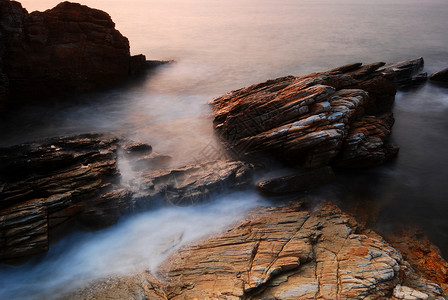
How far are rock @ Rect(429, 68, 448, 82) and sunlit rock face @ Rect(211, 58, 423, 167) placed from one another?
44.5ft

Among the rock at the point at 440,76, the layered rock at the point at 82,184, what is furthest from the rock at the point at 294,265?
the rock at the point at 440,76

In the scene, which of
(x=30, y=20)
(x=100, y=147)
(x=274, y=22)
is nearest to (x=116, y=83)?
(x=30, y=20)

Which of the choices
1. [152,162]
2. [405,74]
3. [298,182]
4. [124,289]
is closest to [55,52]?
[152,162]

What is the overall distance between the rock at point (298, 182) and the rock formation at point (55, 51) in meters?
14.7

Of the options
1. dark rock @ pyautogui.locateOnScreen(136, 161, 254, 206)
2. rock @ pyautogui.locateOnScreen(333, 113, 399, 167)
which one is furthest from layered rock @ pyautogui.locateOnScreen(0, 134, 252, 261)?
rock @ pyautogui.locateOnScreen(333, 113, 399, 167)

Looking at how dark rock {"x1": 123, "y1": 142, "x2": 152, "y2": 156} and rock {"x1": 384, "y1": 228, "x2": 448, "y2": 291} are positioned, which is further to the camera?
dark rock {"x1": 123, "y1": 142, "x2": 152, "y2": 156}

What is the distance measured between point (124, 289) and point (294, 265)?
188 inches

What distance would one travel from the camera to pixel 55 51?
758 inches

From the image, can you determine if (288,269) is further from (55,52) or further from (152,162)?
(55,52)

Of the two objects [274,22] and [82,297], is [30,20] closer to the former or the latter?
[82,297]

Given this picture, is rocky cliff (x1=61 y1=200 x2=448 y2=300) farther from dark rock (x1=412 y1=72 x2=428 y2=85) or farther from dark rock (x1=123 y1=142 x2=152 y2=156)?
dark rock (x1=412 y1=72 x2=428 y2=85)

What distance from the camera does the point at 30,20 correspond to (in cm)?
1867

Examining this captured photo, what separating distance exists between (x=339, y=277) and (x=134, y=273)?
5928mm

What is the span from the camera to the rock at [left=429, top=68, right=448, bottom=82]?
26.6 metres
